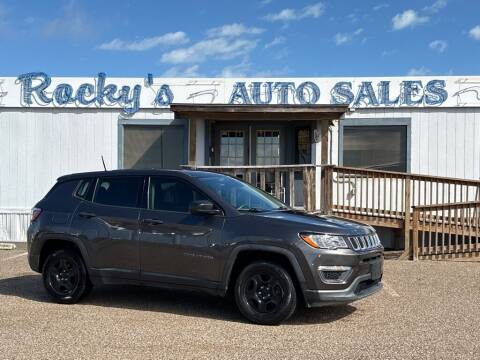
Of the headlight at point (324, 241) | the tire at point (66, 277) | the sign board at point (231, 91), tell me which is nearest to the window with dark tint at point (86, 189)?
the tire at point (66, 277)

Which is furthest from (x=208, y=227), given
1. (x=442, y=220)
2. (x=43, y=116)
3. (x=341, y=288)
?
(x=43, y=116)

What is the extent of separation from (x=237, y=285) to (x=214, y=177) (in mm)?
1531

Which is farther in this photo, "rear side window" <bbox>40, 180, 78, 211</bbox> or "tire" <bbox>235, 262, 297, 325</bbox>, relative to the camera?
"rear side window" <bbox>40, 180, 78, 211</bbox>

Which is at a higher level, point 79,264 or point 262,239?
point 262,239

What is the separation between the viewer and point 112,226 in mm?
7102

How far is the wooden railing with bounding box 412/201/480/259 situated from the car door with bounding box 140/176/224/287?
5.97m

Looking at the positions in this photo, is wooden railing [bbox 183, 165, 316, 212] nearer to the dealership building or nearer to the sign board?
the dealership building

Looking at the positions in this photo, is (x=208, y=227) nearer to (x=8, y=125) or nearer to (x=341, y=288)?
(x=341, y=288)

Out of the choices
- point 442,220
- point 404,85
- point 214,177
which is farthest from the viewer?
point 404,85

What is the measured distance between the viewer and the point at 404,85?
13.8 m

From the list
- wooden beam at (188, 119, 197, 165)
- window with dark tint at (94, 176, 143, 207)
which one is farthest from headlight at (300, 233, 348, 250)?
wooden beam at (188, 119, 197, 165)

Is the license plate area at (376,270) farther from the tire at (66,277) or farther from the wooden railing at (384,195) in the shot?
the wooden railing at (384,195)

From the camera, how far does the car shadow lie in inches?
264

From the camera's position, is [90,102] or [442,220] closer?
[442,220]
